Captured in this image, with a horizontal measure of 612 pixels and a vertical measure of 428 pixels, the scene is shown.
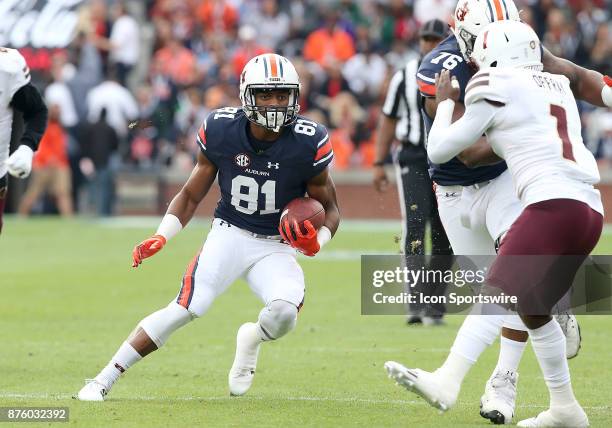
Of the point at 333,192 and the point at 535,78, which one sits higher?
the point at 535,78

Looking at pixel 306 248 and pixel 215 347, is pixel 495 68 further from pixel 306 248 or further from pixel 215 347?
pixel 215 347

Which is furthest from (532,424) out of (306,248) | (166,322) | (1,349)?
(1,349)

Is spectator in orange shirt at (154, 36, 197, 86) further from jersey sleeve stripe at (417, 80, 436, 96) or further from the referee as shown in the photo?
jersey sleeve stripe at (417, 80, 436, 96)

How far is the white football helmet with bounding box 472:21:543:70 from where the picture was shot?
549 centimetres

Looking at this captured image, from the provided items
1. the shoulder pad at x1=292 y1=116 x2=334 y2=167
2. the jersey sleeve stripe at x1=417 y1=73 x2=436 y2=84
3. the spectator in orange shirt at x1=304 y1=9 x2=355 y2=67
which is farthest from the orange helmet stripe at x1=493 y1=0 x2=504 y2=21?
the spectator in orange shirt at x1=304 y1=9 x2=355 y2=67

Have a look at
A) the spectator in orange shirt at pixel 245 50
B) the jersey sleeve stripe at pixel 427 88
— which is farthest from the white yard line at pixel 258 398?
the spectator in orange shirt at pixel 245 50

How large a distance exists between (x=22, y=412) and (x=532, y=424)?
90.0 inches

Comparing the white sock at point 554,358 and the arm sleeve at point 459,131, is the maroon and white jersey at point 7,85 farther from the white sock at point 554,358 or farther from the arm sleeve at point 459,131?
the white sock at point 554,358

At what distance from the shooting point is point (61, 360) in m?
7.49

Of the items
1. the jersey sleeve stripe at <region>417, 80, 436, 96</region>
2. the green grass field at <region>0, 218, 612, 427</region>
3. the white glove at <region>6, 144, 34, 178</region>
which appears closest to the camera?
the green grass field at <region>0, 218, 612, 427</region>

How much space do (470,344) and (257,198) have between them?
5.06 ft

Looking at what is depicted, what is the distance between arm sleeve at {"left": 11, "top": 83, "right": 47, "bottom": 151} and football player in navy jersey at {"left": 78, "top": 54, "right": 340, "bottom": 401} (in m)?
1.45

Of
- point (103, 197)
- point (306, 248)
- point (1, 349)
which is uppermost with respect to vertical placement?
point (306, 248)

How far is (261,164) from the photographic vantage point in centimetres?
631
